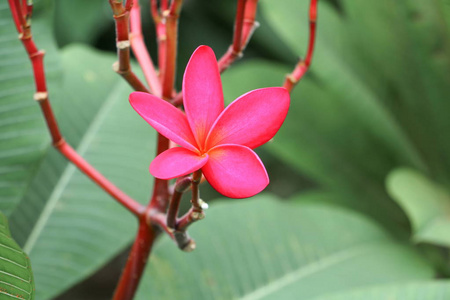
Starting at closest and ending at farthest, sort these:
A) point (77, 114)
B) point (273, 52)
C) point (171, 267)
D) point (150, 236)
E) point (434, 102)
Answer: point (150, 236), point (171, 267), point (77, 114), point (434, 102), point (273, 52)

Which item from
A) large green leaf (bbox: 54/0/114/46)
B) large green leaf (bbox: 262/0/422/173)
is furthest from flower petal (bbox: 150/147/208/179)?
large green leaf (bbox: 54/0/114/46)

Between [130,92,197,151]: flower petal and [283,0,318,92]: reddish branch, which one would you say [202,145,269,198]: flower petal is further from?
[283,0,318,92]: reddish branch

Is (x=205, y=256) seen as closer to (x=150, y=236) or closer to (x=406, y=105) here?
(x=150, y=236)

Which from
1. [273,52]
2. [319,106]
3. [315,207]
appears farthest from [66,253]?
[273,52]

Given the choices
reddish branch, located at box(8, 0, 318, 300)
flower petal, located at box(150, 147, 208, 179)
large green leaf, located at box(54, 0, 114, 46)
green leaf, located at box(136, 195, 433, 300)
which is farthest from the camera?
large green leaf, located at box(54, 0, 114, 46)

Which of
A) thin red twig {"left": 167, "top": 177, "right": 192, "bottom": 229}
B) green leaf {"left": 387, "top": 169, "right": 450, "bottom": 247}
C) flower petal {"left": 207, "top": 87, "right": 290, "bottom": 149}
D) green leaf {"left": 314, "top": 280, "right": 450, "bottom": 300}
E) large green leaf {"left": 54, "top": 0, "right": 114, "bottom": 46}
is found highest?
flower petal {"left": 207, "top": 87, "right": 290, "bottom": 149}

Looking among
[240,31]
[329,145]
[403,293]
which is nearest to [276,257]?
[403,293]

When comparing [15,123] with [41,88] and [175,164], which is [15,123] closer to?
[41,88]
